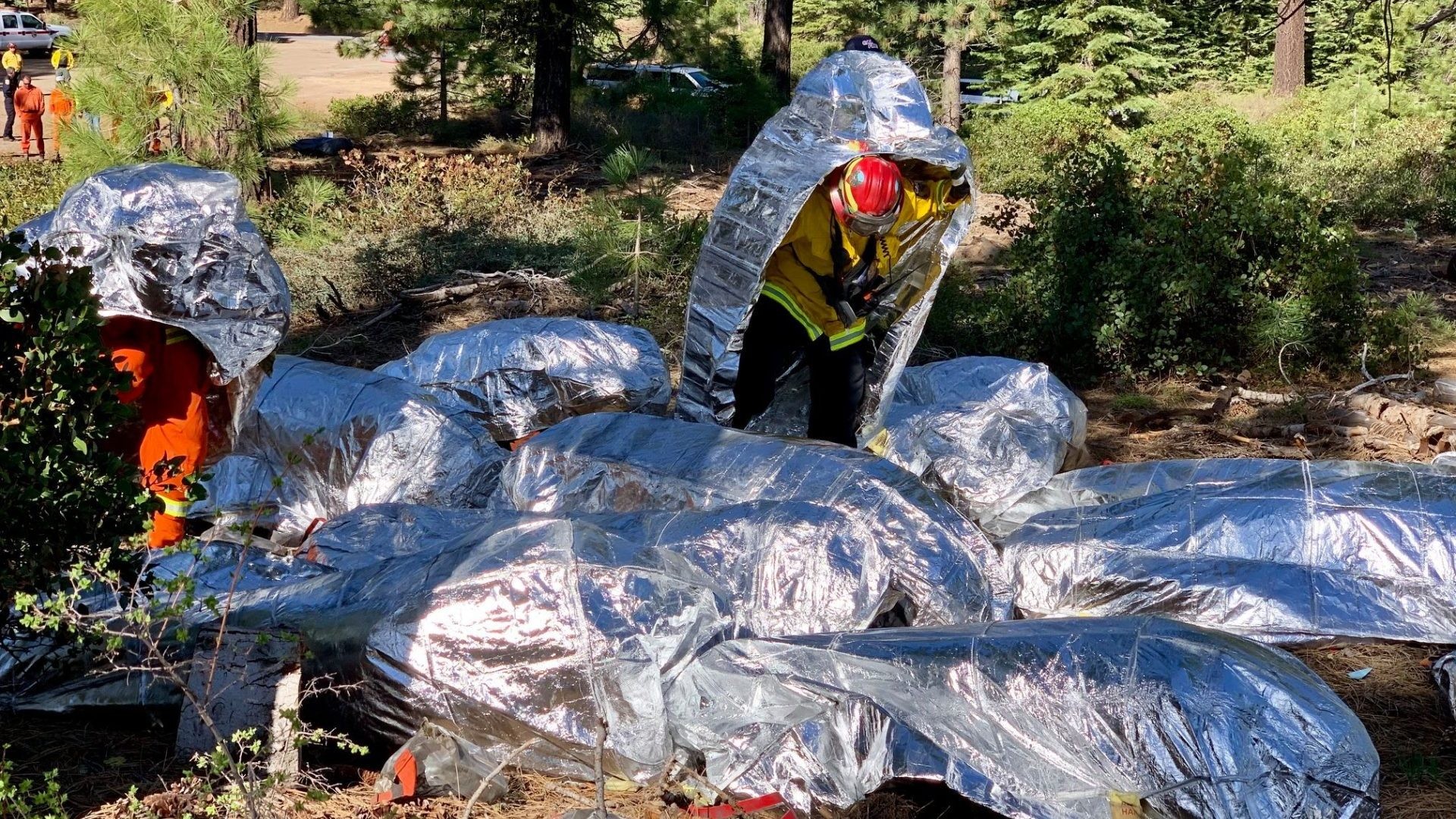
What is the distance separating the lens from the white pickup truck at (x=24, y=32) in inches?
1048

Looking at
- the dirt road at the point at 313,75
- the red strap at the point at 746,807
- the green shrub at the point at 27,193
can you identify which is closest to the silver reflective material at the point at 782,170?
the red strap at the point at 746,807

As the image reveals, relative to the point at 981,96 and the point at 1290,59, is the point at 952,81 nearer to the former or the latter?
the point at 1290,59

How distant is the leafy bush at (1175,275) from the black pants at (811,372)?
2090 millimetres

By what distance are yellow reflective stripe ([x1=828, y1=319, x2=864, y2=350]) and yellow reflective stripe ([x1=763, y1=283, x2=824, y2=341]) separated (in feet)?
0.22

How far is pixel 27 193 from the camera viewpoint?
9453 mm

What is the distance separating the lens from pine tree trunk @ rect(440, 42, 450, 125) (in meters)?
14.1

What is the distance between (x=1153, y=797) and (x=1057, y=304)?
4.27m

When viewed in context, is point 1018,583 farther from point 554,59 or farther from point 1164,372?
point 554,59

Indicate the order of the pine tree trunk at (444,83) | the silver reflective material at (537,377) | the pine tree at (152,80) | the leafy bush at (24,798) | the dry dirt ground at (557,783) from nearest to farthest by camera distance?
the leafy bush at (24,798) → the dry dirt ground at (557,783) → the silver reflective material at (537,377) → the pine tree at (152,80) → the pine tree trunk at (444,83)

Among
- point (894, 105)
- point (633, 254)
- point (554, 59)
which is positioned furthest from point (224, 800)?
point (554, 59)

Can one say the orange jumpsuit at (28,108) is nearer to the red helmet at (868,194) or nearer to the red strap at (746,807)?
the red helmet at (868,194)

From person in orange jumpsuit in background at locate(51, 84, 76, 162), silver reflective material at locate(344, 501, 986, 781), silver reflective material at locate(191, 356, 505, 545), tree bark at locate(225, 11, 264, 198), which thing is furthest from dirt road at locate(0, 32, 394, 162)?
silver reflective material at locate(344, 501, 986, 781)

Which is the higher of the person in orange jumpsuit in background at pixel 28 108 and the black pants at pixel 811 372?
the person in orange jumpsuit in background at pixel 28 108

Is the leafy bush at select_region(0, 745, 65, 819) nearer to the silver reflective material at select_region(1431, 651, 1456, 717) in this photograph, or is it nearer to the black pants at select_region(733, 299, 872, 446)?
the black pants at select_region(733, 299, 872, 446)
